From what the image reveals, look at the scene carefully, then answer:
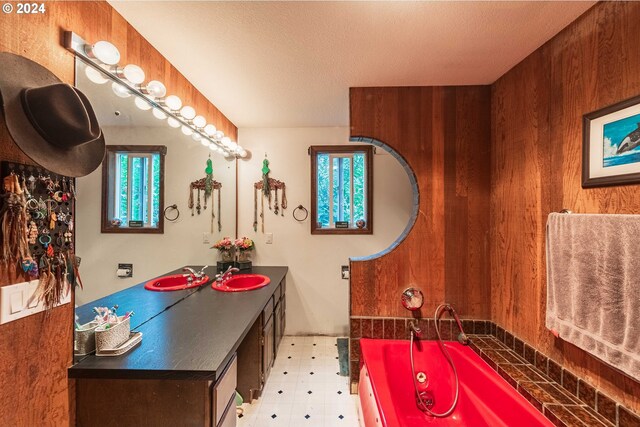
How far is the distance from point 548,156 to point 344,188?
1.83 metres

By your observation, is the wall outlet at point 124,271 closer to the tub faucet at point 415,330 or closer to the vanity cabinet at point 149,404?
the vanity cabinet at point 149,404

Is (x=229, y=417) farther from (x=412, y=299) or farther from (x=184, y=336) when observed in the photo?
(x=412, y=299)

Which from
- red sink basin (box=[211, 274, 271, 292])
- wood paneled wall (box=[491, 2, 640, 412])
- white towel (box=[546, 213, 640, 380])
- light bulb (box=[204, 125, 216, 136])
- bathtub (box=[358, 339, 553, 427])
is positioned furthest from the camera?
red sink basin (box=[211, 274, 271, 292])

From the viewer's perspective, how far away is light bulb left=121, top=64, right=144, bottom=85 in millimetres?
1211

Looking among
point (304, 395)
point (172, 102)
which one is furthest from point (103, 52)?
point (304, 395)

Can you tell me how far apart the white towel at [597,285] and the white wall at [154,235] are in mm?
2185

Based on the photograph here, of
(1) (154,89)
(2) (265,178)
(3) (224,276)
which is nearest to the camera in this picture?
(1) (154,89)

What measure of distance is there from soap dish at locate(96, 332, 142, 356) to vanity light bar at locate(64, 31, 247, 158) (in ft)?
3.96

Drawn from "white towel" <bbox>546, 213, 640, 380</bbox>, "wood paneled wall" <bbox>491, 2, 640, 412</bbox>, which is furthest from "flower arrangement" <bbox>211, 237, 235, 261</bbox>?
"white towel" <bbox>546, 213, 640, 380</bbox>

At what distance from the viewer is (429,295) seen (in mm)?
1849

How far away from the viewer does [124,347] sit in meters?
1.14

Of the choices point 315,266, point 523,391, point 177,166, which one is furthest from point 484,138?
point 177,166

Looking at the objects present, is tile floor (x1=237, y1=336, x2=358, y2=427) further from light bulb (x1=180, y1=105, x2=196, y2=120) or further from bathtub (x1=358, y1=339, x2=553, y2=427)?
light bulb (x1=180, y1=105, x2=196, y2=120)

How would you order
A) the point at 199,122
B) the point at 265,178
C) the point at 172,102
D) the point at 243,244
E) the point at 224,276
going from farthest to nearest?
the point at 265,178, the point at 243,244, the point at 224,276, the point at 199,122, the point at 172,102
